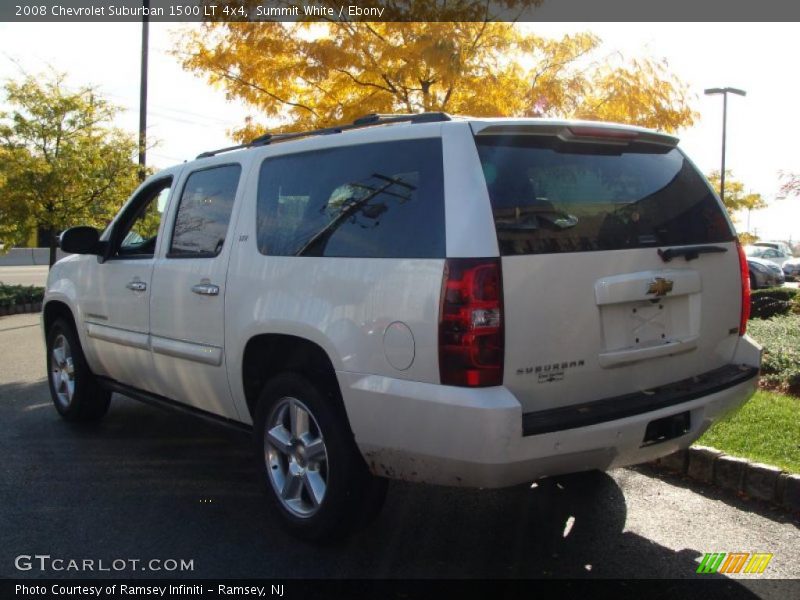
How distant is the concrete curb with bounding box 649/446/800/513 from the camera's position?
433cm

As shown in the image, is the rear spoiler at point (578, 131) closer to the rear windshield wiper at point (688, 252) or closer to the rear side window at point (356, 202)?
the rear side window at point (356, 202)

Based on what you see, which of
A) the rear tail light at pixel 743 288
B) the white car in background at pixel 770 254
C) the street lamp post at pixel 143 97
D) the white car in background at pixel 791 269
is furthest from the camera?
the white car in background at pixel 770 254

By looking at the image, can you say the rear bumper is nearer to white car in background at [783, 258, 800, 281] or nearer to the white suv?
the white suv

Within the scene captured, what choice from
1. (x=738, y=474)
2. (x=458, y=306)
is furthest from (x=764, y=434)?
(x=458, y=306)

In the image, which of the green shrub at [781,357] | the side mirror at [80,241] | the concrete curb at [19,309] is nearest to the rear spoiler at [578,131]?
the side mirror at [80,241]

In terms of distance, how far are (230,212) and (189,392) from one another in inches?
46.4

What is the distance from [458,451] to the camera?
10.3 ft

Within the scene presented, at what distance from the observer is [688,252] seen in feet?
12.4

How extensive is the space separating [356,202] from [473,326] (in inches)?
38.3

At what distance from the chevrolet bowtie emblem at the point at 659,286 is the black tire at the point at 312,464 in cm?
156

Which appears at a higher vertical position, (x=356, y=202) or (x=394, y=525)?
(x=356, y=202)

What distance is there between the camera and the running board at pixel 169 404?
4.54 m

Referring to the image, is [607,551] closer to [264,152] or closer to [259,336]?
[259,336]

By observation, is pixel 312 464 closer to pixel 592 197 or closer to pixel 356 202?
pixel 356 202
